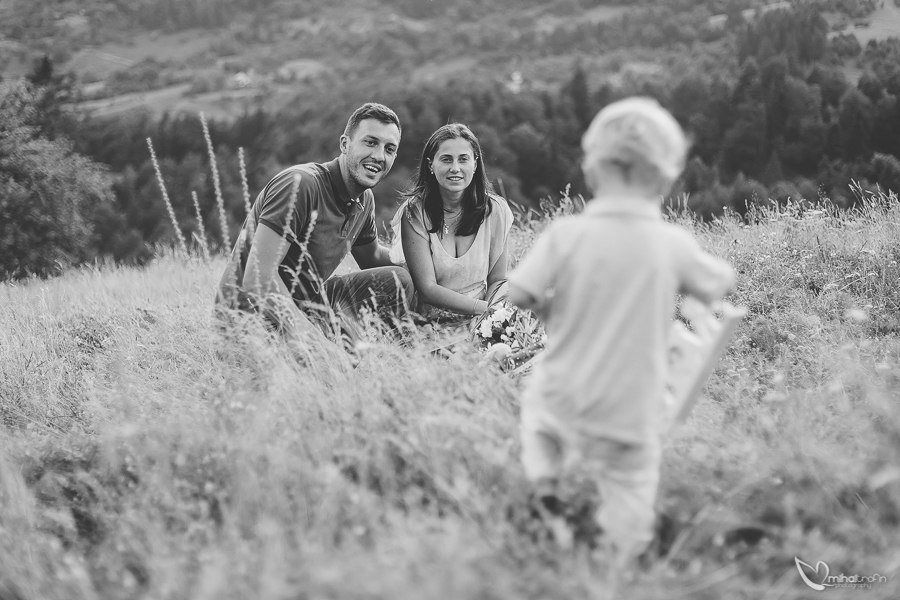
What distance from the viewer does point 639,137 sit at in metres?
1.78

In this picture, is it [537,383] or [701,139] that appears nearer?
[537,383]

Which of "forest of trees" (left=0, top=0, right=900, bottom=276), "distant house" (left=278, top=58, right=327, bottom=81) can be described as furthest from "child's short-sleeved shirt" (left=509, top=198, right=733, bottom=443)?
"distant house" (left=278, top=58, right=327, bottom=81)

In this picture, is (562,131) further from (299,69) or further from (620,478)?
(299,69)

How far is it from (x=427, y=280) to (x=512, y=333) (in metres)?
0.74

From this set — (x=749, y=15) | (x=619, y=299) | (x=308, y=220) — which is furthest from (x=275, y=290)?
(x=749, y=15)

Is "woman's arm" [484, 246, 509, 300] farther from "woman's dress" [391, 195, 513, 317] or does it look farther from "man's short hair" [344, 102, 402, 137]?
"man's short hair" [344, 102, 402, 137]

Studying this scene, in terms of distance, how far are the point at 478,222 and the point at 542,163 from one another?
35.8m

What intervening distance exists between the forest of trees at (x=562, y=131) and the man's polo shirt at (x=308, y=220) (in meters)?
4.53

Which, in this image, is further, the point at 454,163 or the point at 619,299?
the point at 454,163

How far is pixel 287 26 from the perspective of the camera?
123m

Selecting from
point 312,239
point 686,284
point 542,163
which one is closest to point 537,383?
point 686,284

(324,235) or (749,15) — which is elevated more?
(749,15)

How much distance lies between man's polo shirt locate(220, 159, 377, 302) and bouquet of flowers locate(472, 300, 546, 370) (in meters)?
1.00

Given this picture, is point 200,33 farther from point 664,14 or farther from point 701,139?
point 701,139
